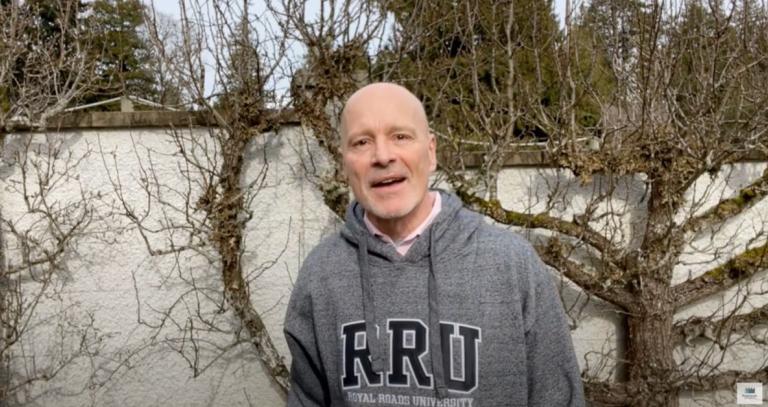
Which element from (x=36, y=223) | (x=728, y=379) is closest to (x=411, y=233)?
(x=36, y=223)

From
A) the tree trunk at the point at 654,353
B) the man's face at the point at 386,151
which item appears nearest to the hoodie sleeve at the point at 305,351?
the man's face at the point at 386,151

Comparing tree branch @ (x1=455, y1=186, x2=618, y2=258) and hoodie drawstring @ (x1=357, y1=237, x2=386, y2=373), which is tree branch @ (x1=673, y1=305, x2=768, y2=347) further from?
hoodie drawstring @ (x1=357, y1=237, x2=386, y2=373)

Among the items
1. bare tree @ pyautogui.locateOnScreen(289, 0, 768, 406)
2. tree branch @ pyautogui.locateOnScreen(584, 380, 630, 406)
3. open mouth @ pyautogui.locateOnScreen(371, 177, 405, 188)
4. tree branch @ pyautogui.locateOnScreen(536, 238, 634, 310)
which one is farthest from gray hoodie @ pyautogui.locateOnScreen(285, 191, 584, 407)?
tree branch @ pyautogui.locateOnScreen(584, 380, 630, 406)

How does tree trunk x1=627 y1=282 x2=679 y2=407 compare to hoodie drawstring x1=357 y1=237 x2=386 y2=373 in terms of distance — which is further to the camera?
tree trunk x1=627 y1=282 x2=679 y2=407

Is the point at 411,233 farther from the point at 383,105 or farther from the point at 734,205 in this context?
the point at 734,205

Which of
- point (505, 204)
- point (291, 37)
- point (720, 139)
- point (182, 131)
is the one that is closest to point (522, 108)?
point (505, 204)

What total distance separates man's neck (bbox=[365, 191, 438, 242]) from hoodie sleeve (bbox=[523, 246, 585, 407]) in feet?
0.87

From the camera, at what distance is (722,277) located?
3.64 meters

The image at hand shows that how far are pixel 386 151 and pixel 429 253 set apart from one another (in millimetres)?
236

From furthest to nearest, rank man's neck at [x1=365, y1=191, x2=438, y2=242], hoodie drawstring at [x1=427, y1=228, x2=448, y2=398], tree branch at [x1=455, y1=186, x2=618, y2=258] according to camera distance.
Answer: tree branch at [x1=455, y1=186, x2=618, y2=258] < man's neck at [x1=365, y1=191, x2=438, y2=242] < hoodie drawstring at [x1=427, y1=228, x2=448, y2=398]

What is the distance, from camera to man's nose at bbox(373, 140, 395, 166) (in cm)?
141

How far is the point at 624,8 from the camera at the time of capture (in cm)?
362

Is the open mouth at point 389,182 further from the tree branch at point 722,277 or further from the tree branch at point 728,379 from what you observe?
the tree branch at point 728,379

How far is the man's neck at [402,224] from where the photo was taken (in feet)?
4.89
